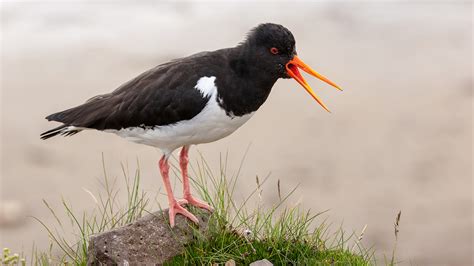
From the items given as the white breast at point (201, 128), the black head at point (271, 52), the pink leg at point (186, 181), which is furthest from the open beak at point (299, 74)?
the pink leg at point (186, 181)

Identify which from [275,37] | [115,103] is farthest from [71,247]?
[275,37]

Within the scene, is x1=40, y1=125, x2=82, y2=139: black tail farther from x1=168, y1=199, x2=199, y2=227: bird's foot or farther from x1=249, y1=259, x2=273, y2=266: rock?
x1=249, y1=259, x2=273, y2=266: rock

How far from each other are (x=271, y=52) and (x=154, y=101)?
1179 mm

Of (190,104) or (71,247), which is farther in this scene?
(71,247)

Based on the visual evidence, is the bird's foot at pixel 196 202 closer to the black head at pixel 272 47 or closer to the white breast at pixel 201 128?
the white breast at pixel 201 128

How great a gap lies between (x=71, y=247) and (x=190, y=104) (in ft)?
6.63

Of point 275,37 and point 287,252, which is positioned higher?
point 275,37

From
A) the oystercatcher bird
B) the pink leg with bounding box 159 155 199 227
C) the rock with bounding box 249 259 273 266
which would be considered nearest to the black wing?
the oystercatcher bird

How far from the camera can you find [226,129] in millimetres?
8836

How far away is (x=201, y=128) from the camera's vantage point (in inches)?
345

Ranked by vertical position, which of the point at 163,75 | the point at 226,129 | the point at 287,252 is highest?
the point at 163,75

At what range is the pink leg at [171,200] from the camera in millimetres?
9307

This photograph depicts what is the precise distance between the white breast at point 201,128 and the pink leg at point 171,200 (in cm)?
43

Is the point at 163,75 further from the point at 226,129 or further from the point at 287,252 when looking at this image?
the point at 287,252
